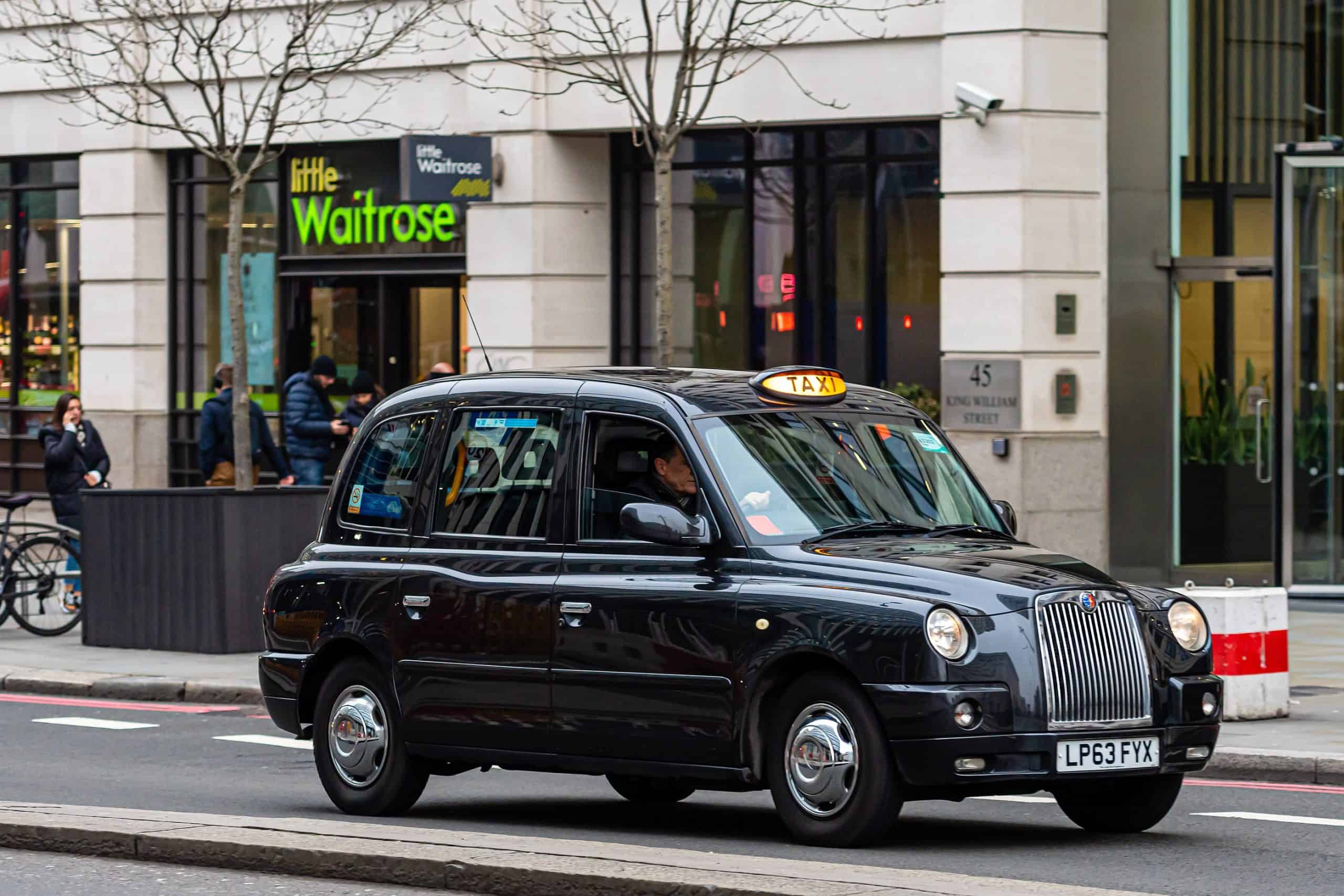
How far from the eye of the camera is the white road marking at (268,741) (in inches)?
511

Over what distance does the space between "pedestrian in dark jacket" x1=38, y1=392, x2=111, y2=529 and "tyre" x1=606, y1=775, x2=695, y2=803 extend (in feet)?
36.2

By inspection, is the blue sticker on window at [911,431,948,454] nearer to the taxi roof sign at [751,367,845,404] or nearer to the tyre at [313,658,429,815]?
Result: the taxi roof sign at [751,367,845,404]

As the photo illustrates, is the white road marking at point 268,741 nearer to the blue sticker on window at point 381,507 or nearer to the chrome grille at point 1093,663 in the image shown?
the blue sticker on window at point 381,507

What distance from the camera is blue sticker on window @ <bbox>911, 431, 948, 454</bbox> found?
9.30 m

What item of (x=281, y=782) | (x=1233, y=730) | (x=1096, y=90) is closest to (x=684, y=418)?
(x=281, y=782)

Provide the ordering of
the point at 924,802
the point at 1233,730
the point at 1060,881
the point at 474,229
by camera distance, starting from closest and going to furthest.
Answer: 1. the point at 1060,881
2. the point at 924,802
3. the point at 1233,730
4. the point at 474,229

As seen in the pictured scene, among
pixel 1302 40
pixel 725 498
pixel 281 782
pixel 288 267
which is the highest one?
pixel 1302 40

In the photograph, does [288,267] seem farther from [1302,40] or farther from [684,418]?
[684,418]

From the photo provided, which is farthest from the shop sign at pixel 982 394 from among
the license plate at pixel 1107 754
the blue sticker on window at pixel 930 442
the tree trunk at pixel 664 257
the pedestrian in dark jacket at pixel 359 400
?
the license plate at pixel 1107 754

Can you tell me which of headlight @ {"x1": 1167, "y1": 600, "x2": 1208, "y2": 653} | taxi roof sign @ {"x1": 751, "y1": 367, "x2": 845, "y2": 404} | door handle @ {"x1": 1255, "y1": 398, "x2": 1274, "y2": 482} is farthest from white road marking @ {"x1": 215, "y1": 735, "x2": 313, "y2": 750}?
door handle @ {"x1": 1255, "y1": 398, "x2": 1274, "y2": 482}

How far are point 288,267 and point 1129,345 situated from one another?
9462mm

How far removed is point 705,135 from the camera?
22.5 metres

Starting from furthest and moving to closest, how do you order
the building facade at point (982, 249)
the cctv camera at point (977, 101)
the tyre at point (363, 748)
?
the building facade at point (982, 249), the cctv camera at point (977, 101), the tyre at point (363, 748)

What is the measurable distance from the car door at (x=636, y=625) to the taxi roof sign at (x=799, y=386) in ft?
1.40
